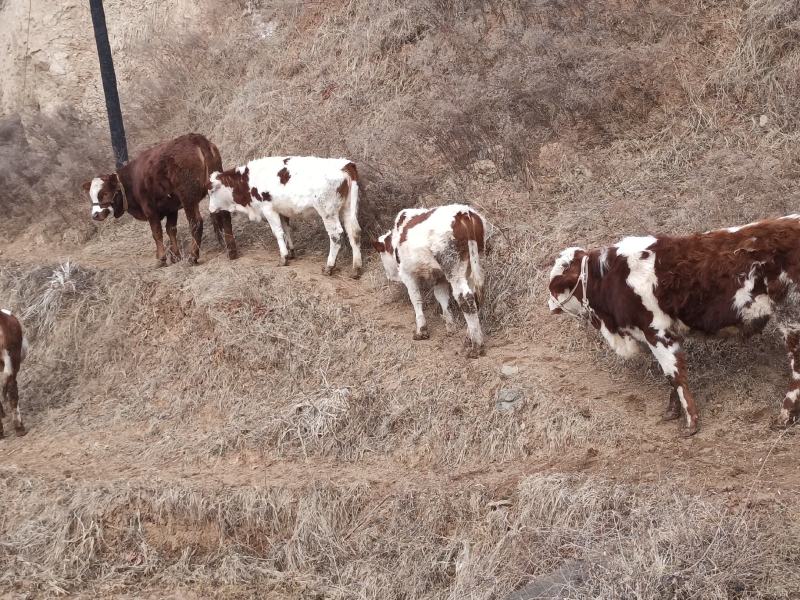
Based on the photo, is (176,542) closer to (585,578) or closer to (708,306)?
(585,578)

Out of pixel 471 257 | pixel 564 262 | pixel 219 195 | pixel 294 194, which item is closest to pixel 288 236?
pixel 294 194

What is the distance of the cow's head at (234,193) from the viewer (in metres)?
11.8

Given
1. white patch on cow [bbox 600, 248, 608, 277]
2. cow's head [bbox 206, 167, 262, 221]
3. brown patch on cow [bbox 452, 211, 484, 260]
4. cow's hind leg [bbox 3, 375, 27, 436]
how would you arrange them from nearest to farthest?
white patch on cow [bbox 600, 248, 608, 277] → brown patch on cow [bbox 452, 211, 484, 260] → cow's hind leg [bbox 3, 375, 27, 436] → cow's head [bbox 206, 167, 262, 221]

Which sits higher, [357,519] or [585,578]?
[585,578]

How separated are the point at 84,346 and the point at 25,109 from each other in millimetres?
11064

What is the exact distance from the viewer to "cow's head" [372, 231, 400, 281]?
998 centimetres

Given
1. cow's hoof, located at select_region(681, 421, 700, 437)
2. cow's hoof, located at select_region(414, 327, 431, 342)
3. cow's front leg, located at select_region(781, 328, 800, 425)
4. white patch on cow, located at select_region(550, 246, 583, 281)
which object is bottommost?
cow's hoof, located at select_region(414, 327, 431, 342)

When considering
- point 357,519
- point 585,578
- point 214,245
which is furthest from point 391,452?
point 214,245

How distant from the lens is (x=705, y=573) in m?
5.77

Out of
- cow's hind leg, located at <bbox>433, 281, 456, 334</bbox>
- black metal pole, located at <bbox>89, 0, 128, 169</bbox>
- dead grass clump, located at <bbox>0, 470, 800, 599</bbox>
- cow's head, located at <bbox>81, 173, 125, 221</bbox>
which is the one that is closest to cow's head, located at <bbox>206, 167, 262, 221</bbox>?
cow's head, located at <bbox>81, 173, 125, 221</bbox>

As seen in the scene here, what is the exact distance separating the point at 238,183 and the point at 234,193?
0.17 metres

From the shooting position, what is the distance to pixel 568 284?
8234 millimetres

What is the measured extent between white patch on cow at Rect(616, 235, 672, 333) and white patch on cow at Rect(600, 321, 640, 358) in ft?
1.46

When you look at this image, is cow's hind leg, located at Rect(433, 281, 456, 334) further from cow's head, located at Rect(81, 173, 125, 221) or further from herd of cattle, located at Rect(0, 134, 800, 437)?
cow's head, located at Rect(81, 173, 125, 221)
